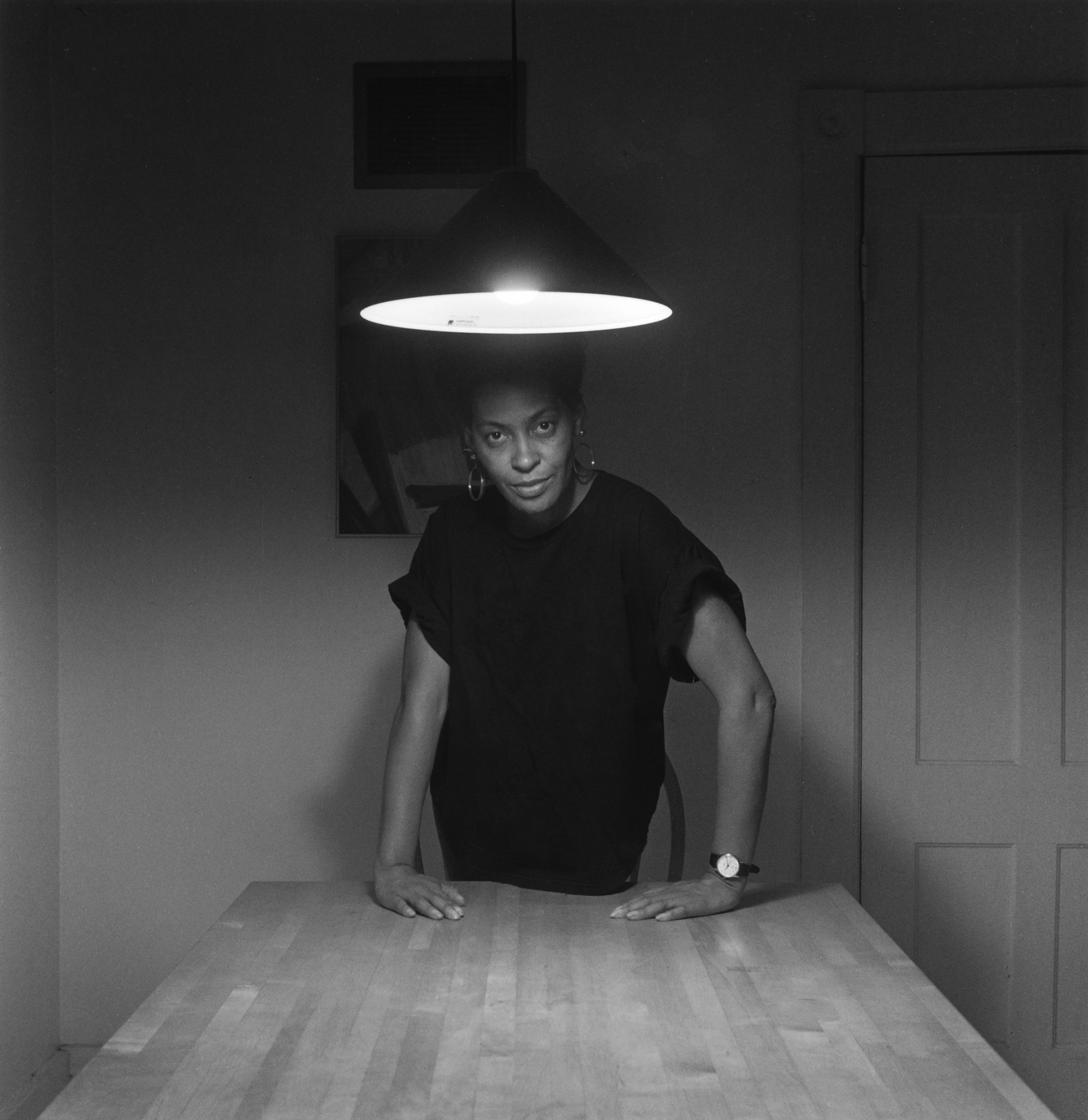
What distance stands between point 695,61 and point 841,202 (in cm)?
49

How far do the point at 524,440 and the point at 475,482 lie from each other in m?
0.22

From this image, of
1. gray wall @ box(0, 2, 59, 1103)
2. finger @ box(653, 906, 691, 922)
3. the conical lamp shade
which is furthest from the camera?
gray wall @ box(0, 2, 59, 1103)

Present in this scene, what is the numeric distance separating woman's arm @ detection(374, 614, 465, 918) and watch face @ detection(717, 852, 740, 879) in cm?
48

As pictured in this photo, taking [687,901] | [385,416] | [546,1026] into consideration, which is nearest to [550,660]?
[687,901]

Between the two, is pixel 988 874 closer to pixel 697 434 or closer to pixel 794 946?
pixel 697 434

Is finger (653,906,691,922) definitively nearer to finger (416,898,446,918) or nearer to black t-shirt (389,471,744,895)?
black t-shirt (389,471,744,895)

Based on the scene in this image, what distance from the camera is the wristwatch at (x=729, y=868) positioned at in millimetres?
1875

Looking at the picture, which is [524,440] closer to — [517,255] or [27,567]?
[517,255]

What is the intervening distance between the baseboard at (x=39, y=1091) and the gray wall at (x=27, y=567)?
21mm

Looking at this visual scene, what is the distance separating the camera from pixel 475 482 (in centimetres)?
214

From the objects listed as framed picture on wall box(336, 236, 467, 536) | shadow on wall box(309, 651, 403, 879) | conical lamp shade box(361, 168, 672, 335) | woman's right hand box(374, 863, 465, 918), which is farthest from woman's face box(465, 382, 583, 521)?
shadow on wall box(309, 651, 403, 879)

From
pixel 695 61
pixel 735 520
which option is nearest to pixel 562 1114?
pixel 735 520

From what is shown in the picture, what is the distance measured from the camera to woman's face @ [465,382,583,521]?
194cm

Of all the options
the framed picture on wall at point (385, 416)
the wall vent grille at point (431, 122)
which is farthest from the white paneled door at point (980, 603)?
the framed picture on wall at point (385, 416)
